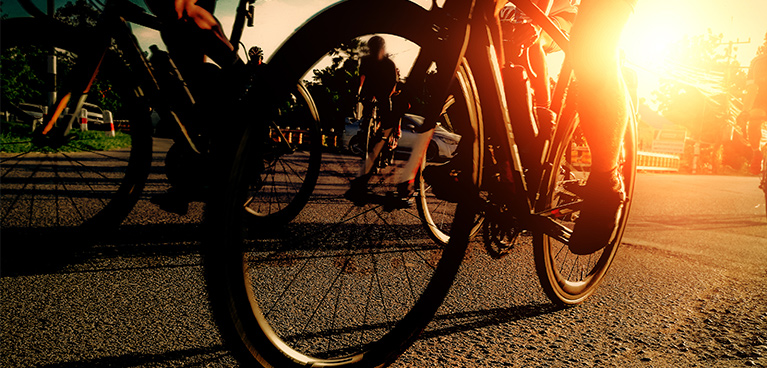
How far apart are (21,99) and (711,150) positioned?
4374cm

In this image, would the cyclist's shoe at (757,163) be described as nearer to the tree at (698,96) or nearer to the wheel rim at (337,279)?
the wheel rim at (337,279)

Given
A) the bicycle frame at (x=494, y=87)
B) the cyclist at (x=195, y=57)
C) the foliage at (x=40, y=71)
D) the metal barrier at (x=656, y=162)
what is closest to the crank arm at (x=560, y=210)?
the bicycle frame at (x=494, y=87)

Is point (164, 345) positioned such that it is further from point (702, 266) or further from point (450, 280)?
point (702, 266)

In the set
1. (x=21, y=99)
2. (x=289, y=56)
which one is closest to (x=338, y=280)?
(x=289, y=56)

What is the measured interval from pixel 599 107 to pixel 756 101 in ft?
24.7

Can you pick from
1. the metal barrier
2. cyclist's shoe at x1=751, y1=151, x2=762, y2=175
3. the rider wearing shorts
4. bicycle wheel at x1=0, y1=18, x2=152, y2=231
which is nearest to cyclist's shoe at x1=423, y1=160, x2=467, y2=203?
the rider wearing shorts

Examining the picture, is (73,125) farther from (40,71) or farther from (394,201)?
(394,201)

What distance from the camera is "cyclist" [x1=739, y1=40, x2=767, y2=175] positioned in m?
6.86

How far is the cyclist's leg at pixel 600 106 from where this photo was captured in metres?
1.75

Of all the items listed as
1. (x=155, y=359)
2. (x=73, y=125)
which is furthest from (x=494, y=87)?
(x=73, y=125)

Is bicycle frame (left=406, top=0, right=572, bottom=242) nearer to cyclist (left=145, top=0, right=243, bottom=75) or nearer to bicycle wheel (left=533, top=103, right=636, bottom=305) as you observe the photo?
bicycle wheel (left=533, top=103, right=636, bottom=305)

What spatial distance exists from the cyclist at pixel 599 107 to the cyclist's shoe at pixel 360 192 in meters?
0.46

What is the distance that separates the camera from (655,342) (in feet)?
6.15

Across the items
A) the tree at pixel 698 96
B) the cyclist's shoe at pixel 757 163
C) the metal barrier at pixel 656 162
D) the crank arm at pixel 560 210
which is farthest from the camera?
the tree at pixel 698 96
